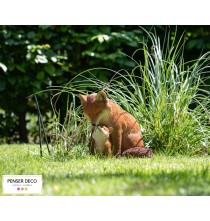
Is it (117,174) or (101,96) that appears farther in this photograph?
(101,96)

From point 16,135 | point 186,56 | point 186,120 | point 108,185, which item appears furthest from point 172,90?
point 16,135

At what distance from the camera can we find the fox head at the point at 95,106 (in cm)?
398

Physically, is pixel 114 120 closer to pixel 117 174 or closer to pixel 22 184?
pixel 117 174

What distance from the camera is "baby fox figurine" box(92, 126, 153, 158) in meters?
4.09

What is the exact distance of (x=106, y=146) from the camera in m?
4.16

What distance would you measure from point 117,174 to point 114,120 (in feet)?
2.47

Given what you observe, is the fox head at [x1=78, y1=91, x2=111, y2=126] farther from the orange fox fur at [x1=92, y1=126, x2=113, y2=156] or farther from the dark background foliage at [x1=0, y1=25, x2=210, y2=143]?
the dark background foliage at [x1=0, y1=25, x2=210, y2=143]

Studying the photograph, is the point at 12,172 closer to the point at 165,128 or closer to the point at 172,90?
the point at 165,128

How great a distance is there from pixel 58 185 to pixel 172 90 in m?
1.94

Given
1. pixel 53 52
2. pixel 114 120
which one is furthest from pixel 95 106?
pixel 53 52

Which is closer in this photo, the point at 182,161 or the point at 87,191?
the point at 87,191

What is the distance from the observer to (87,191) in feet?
10.1

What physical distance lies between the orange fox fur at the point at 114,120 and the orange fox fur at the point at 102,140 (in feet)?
0.10

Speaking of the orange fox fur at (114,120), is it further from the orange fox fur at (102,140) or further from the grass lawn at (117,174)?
the grass lawn at (117,174)
